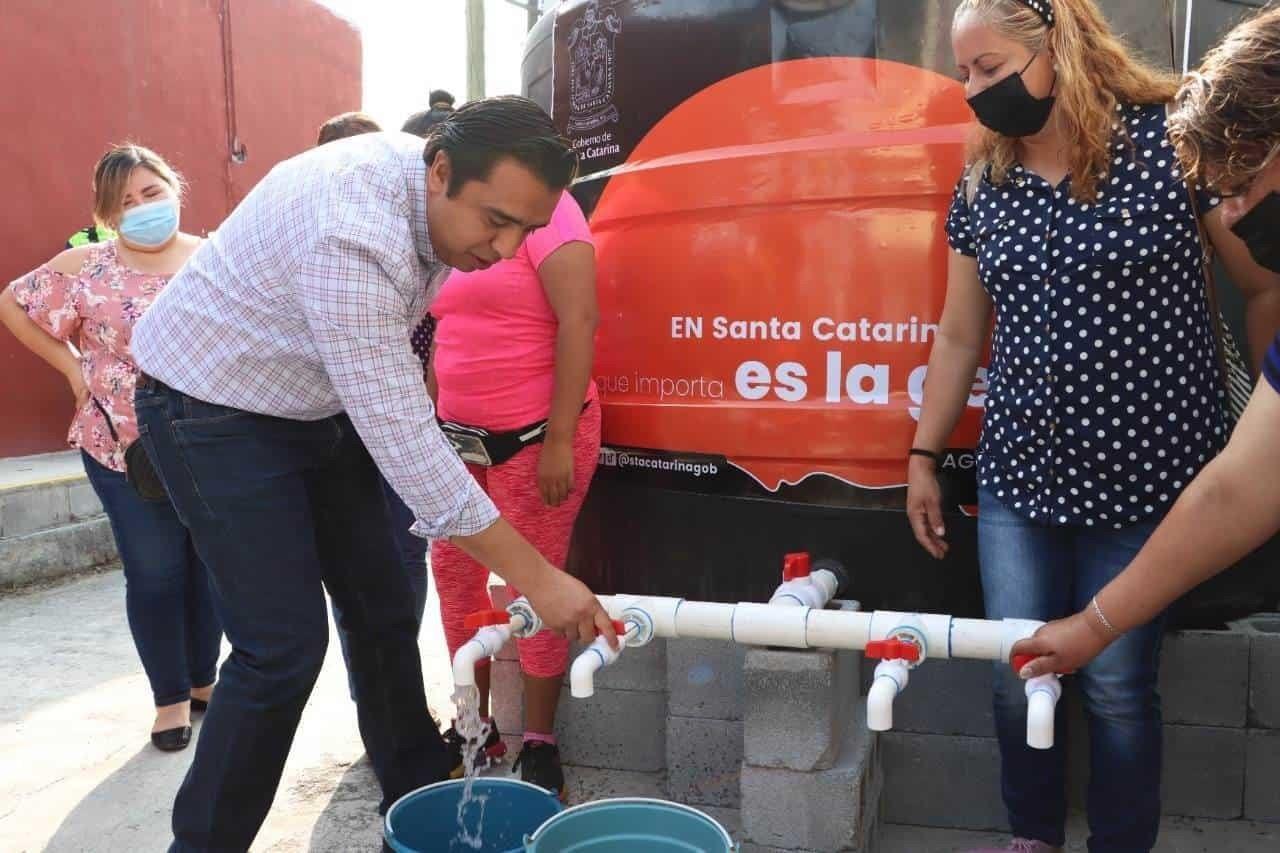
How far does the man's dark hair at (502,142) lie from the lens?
173 cm

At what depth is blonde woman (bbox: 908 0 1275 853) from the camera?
1869 mm

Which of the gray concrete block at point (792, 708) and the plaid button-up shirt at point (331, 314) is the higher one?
the plaid button-up shirt at point (331, 314)

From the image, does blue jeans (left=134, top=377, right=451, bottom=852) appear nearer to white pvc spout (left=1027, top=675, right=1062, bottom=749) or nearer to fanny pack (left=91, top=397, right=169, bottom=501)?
fanny pack (left=91, top=397, right=169, bottom=501)

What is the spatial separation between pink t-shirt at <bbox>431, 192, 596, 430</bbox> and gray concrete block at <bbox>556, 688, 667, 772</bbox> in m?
0.76

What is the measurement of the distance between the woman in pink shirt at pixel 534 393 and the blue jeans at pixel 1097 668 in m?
0.92

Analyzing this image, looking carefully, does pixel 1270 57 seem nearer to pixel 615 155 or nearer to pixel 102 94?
pixel 615 155

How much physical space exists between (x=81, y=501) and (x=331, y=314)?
466 centimetres

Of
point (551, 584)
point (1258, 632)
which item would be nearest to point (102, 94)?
point (551, 584)

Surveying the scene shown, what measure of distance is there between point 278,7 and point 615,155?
7430 mm

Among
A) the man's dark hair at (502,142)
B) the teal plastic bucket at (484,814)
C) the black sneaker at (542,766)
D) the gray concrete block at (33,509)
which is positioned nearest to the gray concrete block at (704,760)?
the black sneaker at (542,766)

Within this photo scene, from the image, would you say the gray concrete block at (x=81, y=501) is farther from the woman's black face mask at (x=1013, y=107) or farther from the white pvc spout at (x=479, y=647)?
the woman's black face mask at (x=1013, y=107)

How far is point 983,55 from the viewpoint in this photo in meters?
1.93

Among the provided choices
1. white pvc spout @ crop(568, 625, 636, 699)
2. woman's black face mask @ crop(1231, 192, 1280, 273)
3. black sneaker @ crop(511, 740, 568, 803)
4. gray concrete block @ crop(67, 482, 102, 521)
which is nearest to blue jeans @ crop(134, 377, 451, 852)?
white pvc spout @ crop(568, 625, 636, 699)

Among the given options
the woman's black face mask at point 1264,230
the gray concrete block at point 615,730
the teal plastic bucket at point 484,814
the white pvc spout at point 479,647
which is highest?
the woman's black face mask at point 1264,230
